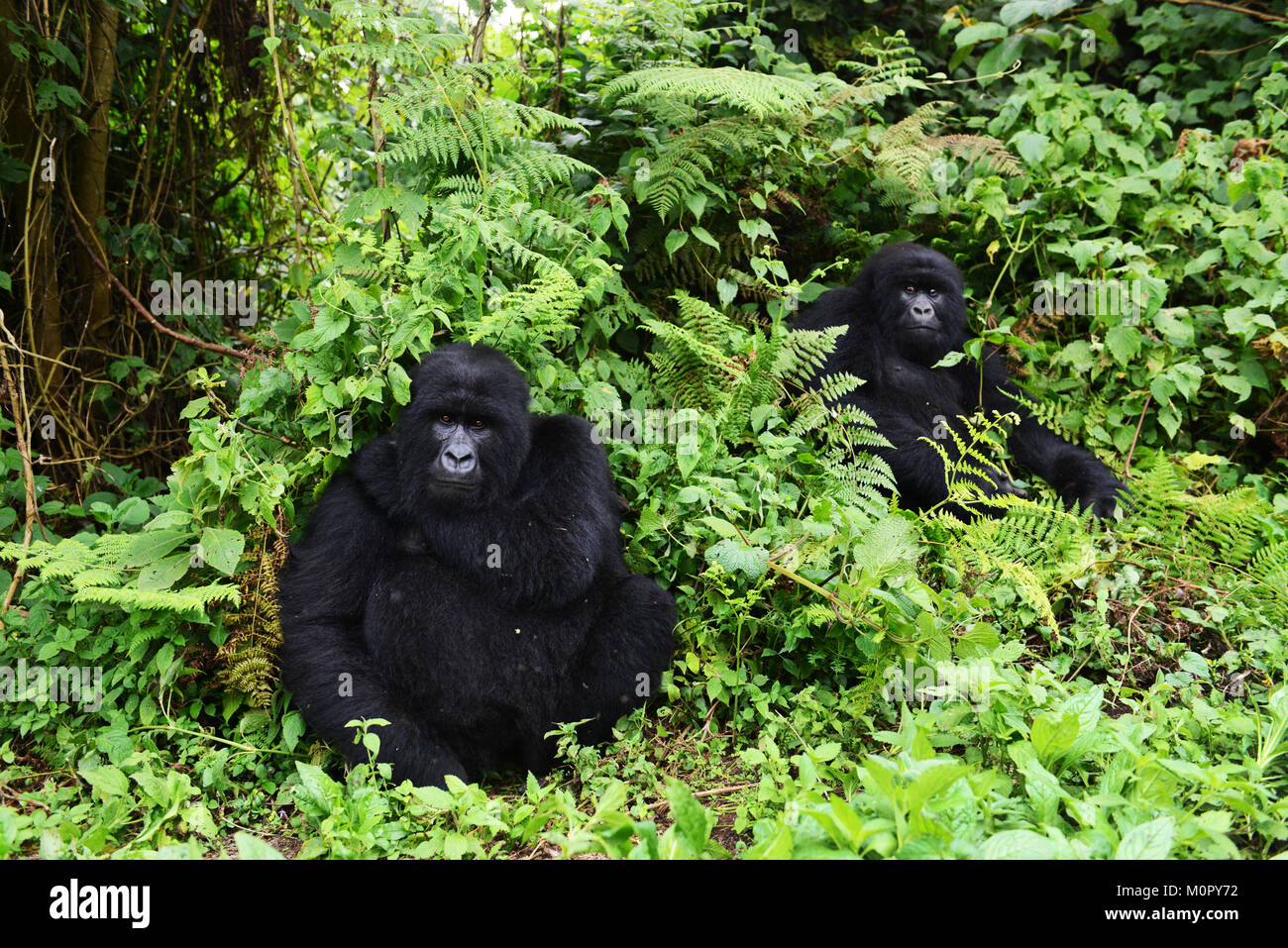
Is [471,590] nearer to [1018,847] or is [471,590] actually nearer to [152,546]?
[152,546]

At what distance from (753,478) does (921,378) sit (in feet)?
5.32

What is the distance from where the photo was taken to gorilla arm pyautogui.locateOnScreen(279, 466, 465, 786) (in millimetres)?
3508

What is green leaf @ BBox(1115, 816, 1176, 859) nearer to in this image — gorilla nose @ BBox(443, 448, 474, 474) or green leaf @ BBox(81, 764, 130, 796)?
gorilla nose @ BBox(443, 448, 474, 474)

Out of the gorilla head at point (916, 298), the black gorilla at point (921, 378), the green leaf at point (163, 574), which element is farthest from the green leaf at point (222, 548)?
the gorilla head at point (916, 298)

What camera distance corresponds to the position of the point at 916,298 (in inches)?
205

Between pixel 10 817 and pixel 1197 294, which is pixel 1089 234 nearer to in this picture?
pixel 1197 294

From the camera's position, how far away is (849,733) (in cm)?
348

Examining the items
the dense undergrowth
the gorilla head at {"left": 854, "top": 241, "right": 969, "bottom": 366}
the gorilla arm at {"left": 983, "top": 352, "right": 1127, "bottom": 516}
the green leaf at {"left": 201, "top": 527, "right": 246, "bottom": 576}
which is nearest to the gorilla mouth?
the dense undergrowth

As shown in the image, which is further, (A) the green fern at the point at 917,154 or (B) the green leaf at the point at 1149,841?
(A) the green fern at the point at 917,154

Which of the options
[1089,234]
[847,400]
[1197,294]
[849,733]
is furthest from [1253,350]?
[849,733]

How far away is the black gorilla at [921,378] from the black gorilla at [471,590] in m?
1.90

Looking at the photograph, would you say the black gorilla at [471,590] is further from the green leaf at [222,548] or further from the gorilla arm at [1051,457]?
the gorilla arm at [1051,457]

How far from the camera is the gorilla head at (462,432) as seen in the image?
3.66 meters

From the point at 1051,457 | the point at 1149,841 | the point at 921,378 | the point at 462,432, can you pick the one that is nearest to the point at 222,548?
the point at 462,432
